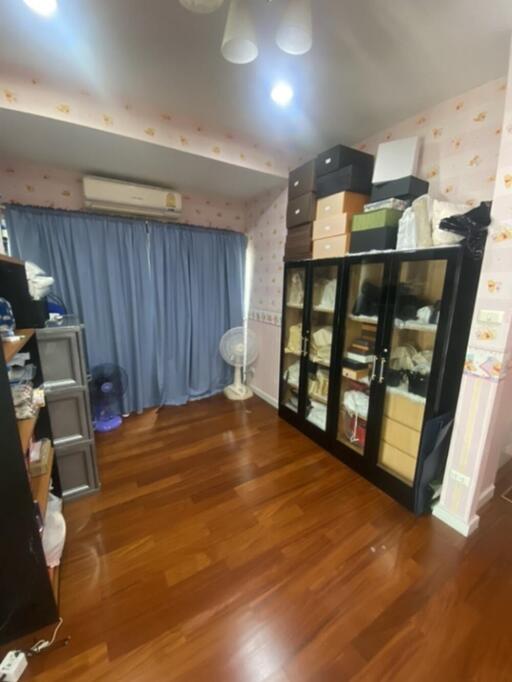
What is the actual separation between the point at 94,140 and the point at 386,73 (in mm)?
1895

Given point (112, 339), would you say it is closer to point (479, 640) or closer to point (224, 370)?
point (224, 370)

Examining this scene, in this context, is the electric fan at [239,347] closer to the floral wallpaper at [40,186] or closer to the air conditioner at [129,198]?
the air conditioner at [129,198]

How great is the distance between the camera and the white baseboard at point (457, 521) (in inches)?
64.7

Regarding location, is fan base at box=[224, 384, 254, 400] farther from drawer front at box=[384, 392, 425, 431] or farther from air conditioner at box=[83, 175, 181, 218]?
air conditioner at box=[83, 175, 181, 218]

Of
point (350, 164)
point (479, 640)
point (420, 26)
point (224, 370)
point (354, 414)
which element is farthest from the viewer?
point (224, 370)

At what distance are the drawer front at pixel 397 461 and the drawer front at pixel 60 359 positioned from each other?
82.0 inches

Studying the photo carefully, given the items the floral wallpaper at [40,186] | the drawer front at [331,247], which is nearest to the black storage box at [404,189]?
the drawer front at [331,247]

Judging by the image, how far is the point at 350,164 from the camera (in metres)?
2.08

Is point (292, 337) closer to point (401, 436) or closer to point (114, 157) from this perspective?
point (401, 436)

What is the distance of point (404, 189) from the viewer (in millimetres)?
1824

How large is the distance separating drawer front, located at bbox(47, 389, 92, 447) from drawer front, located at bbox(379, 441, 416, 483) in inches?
79.5

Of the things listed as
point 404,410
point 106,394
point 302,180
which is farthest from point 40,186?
point 404,410

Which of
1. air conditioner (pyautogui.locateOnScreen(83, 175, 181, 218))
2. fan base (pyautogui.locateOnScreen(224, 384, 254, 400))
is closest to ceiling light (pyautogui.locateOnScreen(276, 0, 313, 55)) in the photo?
air conditioner (pyautogui.locateOnScreen(83, 175, 181, 218))

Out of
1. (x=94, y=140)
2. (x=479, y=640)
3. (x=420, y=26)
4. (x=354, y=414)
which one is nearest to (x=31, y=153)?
(x=94, y=140)
